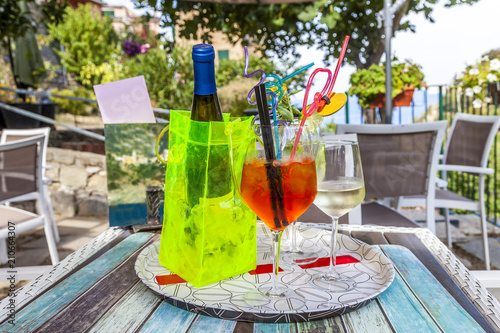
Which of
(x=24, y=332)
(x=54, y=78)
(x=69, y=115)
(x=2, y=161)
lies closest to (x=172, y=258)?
(x=24, y=332)

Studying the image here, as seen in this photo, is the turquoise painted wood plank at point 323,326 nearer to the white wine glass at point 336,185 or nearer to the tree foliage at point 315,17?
the white wine glass at point 336,185

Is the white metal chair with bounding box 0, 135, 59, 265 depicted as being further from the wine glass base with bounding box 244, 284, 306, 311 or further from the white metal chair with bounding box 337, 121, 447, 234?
the wine glass base with bounding box 244, 284, 306, 311

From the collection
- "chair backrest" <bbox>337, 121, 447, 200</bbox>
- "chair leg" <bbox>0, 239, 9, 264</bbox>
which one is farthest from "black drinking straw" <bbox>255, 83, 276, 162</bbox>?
"chair leg" <bbox>0, 239, 9, 264</bbox>

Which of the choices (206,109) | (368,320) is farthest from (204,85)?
A: (368,320)

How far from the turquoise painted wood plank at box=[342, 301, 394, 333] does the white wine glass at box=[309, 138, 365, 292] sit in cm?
10

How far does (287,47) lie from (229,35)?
653 mm

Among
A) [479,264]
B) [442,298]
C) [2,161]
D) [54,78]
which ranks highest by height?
[54,78]

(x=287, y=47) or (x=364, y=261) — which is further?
(x=287, y=47)

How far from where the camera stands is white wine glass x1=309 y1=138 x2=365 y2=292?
0.71m

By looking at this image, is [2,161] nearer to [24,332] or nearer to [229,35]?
[24,332]

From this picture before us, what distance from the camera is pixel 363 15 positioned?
12.1ft

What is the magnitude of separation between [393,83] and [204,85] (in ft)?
9.23

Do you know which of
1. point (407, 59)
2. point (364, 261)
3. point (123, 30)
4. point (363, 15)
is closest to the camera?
point (364, 261)

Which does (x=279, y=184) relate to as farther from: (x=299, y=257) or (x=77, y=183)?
(x=77, y=183)
